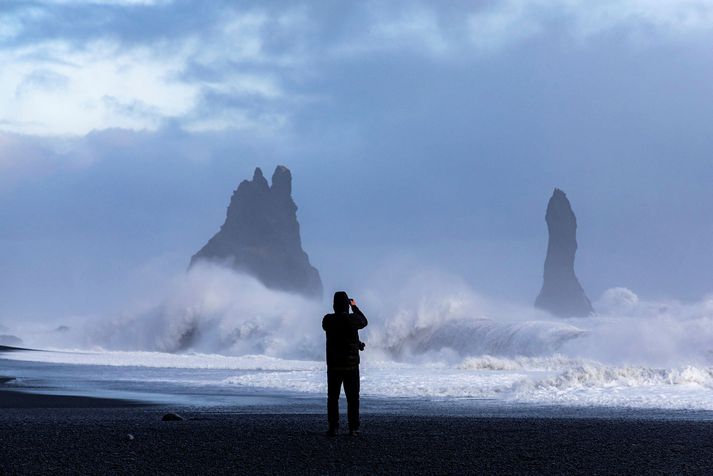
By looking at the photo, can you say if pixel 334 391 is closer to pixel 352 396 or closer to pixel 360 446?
pixel 352 396

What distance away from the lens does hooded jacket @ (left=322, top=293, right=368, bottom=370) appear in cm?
1273

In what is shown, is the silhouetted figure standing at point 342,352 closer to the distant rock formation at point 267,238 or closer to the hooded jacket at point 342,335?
the hooded jacket at point 342,335

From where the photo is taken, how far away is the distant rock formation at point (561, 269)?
133000 millimetres

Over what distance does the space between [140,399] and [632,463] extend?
13362 mm

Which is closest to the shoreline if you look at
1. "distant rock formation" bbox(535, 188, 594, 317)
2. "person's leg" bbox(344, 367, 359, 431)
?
"person's leg" bbox(344, 367, 359, 431)

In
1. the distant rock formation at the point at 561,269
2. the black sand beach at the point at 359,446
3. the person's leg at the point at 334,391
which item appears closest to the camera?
the black sand beach at the point at 359,446

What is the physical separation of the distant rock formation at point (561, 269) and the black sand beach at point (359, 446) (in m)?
118

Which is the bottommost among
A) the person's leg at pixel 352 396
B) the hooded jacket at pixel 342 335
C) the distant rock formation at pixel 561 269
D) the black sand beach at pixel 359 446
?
the black sand beach at pixel 359 446

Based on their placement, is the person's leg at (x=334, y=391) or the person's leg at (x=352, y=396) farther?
the person's leg at (x=334, y=391)

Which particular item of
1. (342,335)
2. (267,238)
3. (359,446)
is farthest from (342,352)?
(267,238)

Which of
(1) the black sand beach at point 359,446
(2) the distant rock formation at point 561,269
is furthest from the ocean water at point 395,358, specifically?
(2) the distant rock formation at point 561,269

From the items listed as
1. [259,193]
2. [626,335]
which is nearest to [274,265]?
[259,193]

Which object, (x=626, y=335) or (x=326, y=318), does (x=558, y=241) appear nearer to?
(x=626, y=335)

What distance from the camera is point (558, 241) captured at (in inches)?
5482
